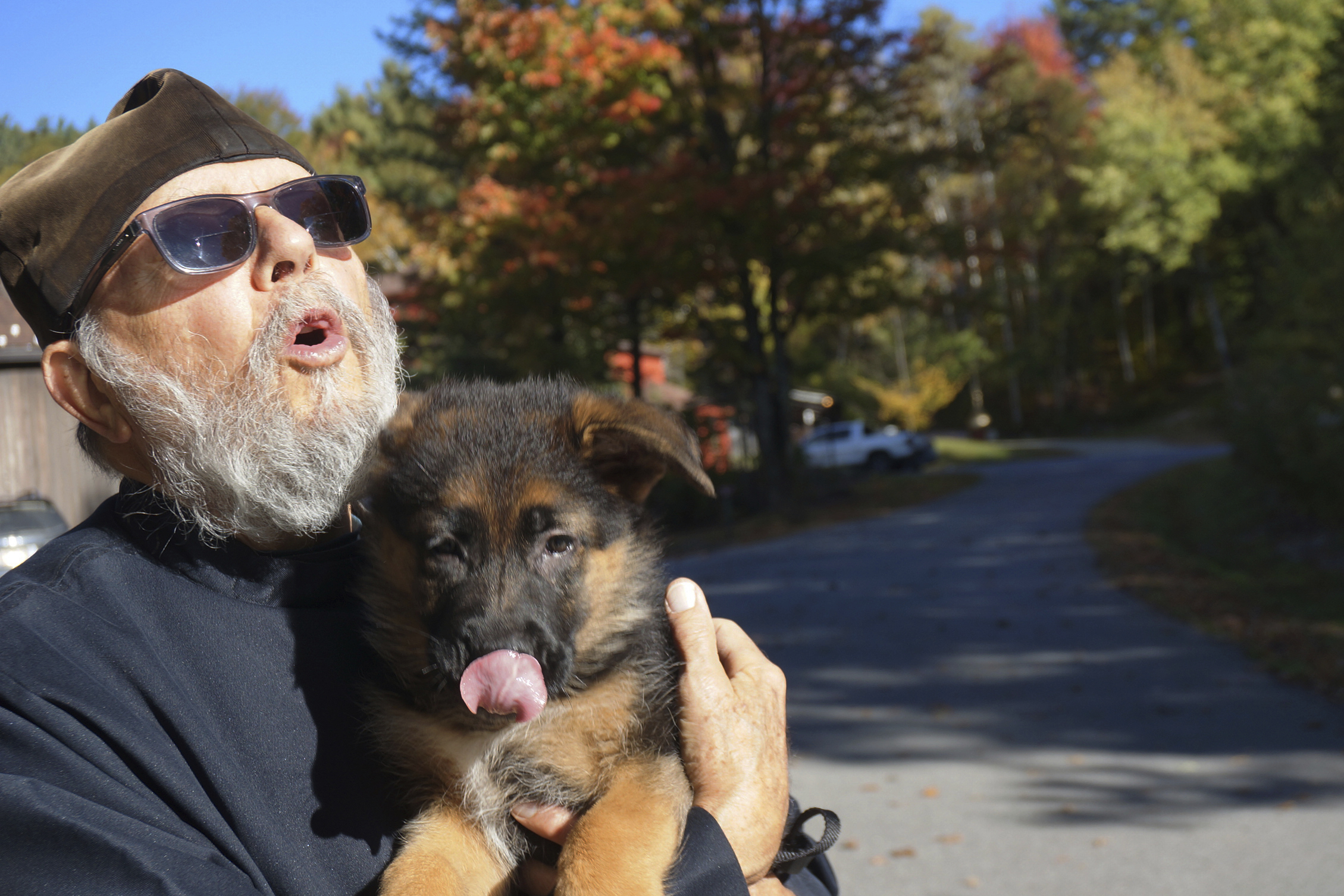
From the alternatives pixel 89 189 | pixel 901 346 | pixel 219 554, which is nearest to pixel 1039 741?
pixel 219 554

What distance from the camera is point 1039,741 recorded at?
8086mm

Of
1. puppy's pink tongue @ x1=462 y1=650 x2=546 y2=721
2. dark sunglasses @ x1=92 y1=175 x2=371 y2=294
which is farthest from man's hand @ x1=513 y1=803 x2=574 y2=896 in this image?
dark sunglasses @ x1=92 y1=175 x2=371 y2=294

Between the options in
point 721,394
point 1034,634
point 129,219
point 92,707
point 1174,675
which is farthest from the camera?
point 721,394

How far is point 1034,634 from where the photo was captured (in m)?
11.3

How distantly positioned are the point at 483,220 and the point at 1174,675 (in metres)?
11.6

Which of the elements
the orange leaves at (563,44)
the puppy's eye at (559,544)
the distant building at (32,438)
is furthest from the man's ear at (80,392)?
the orange leaves at (563,44)

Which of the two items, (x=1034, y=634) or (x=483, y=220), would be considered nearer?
(x=1034, y=634)

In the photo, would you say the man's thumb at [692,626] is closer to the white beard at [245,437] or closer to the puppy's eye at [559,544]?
the puppy's eye at [559,544]

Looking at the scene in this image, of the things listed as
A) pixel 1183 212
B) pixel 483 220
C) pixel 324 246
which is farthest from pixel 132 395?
pixel 1183 212

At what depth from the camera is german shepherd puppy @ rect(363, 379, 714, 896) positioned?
2117 mm

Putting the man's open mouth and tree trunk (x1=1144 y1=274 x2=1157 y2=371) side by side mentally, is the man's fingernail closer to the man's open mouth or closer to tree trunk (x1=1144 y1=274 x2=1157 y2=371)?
the man's open mouth

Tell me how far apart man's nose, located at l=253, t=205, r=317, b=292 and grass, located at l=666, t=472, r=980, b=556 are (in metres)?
16.4

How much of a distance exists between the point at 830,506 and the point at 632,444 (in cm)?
2267

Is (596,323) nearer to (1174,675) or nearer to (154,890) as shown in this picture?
(1174,675)
